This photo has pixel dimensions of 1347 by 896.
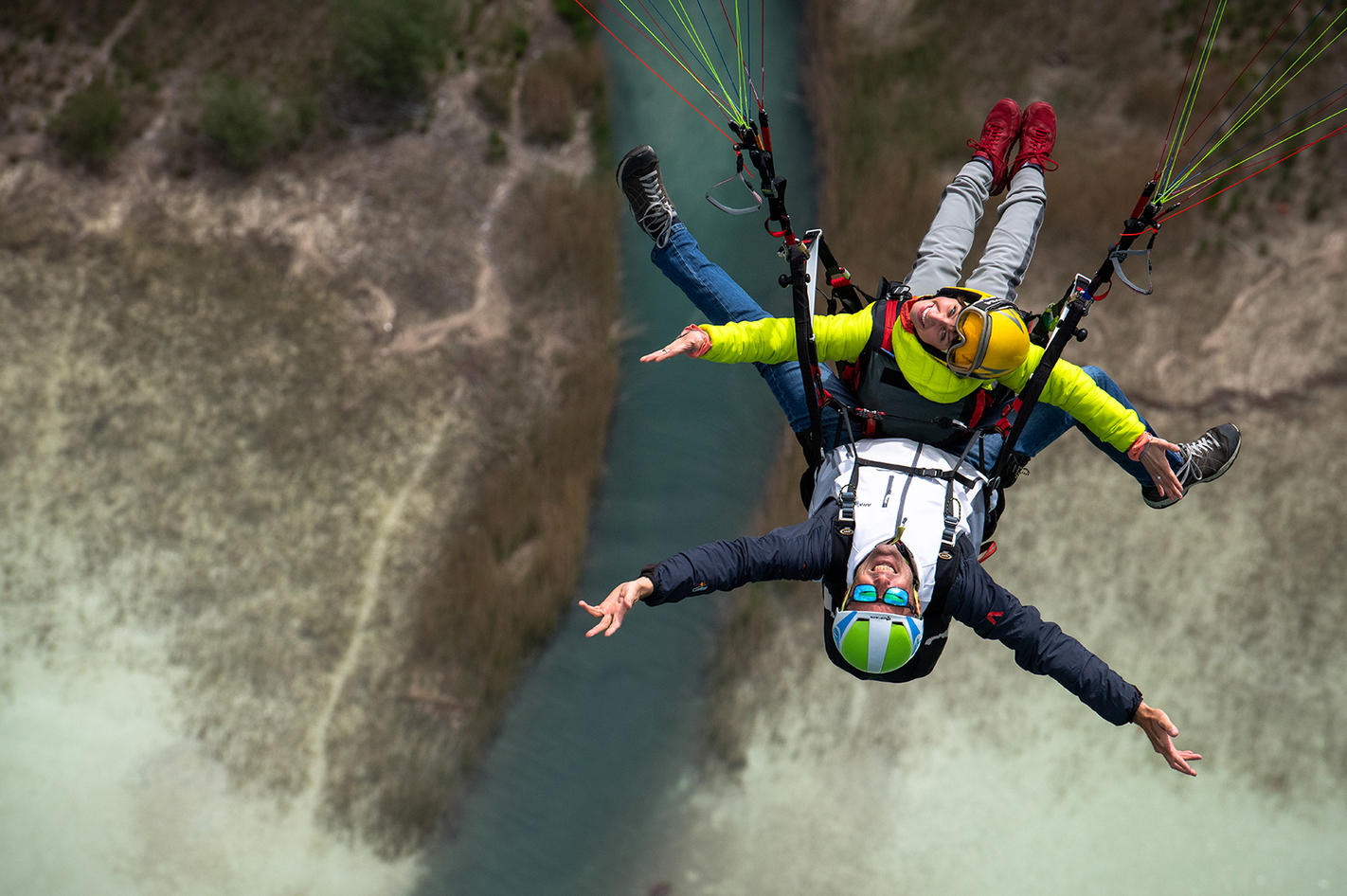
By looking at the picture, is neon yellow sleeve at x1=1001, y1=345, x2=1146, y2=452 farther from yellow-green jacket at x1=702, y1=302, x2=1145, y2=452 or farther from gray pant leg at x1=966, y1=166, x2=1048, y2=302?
gray pant leg at x1=966, y1=166, x2=1048, y2=302

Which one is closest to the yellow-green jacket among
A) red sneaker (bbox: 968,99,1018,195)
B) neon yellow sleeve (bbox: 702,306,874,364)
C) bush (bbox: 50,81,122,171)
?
neon yellow sleeve (bbox: 702,306,874,364)

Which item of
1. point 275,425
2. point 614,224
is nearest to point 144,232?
point 275,425

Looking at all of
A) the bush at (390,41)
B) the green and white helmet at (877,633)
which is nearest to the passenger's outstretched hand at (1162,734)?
the green and white helmet at (877,633)

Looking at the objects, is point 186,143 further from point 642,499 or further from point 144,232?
point 642,499

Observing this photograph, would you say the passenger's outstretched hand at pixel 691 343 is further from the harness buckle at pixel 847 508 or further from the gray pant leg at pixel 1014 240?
the gray pant leg at pixel 1014 240

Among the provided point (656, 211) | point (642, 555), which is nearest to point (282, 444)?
point (642, 555)
